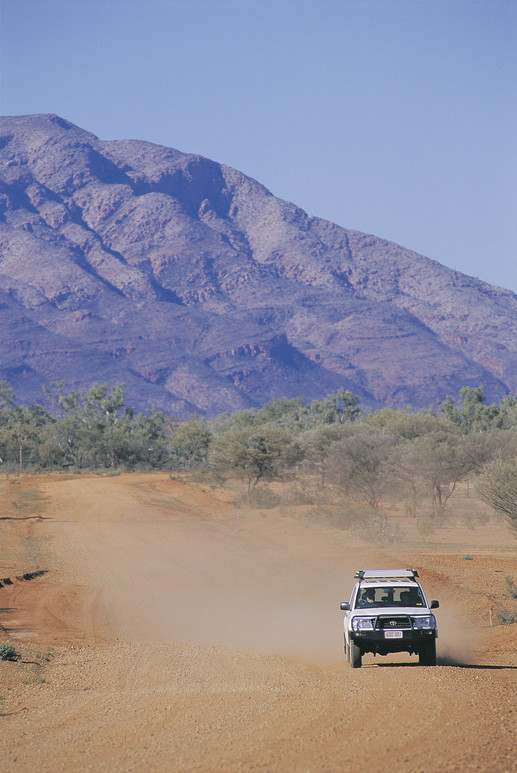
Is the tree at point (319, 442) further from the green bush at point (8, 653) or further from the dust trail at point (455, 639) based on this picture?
the green bush at point (8, 653)

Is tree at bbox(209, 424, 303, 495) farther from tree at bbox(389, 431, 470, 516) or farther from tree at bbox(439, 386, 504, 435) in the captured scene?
tree at bbox(439, 386, 504, 435)

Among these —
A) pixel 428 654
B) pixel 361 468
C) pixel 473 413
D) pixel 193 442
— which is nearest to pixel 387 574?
pixel 428 654

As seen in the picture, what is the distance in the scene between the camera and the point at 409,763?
7.40 m

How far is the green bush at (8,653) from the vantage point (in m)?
13.2

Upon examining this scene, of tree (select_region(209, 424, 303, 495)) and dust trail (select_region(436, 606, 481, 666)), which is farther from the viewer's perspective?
tree (select_region(209, 424, 303, 495))

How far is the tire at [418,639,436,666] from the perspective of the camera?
12.3m

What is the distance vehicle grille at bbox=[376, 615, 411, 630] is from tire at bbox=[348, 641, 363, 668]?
0.48 m

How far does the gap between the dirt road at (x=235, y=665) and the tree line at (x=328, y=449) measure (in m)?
6.30

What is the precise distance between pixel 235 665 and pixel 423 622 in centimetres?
285

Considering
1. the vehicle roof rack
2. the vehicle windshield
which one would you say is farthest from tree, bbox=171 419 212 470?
the vehicle windshield

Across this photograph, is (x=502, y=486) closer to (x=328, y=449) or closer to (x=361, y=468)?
(x=361, y=468)

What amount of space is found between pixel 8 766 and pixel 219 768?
2.00 metres

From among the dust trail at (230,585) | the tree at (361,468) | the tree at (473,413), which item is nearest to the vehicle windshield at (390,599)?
the dust trail at (230,585)

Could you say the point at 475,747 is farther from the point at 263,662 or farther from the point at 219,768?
the point at 263,662
